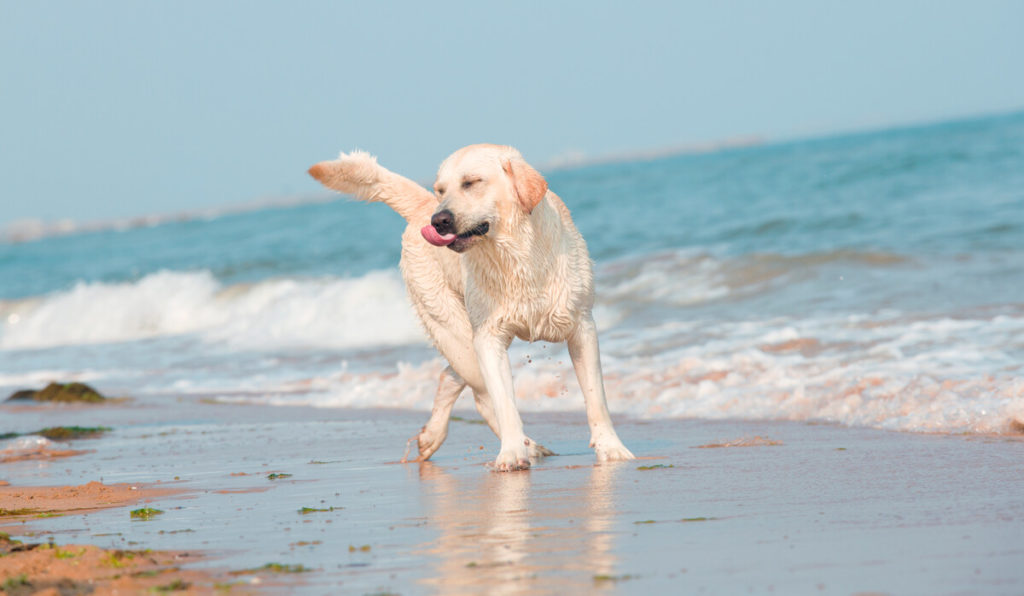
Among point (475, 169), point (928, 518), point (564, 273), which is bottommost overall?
point (928, 518)

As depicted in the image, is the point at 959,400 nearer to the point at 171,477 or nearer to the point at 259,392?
the point at 171,477

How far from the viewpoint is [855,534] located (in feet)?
12.2

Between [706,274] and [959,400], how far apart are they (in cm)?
915

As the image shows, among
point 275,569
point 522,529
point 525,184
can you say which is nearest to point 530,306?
point 525,184

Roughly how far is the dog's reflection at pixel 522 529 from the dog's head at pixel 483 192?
1.17 meters

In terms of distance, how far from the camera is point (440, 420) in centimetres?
675

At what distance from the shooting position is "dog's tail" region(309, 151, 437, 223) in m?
6.83

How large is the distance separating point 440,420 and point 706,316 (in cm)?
695

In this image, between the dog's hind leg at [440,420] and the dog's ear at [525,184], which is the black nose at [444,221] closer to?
the dog's ear at [525,184]

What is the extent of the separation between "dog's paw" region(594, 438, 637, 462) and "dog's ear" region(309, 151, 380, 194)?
2165mm

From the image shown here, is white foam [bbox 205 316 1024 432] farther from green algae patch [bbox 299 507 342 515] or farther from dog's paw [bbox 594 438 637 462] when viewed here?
green algae patch [bbox 299 507 342 515]

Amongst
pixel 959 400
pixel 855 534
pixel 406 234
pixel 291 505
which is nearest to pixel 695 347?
pixel 959 400

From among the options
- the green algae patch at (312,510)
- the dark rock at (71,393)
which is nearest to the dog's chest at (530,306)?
the green algae patch at (312,510)

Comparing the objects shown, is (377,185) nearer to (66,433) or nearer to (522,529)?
(522,529)
